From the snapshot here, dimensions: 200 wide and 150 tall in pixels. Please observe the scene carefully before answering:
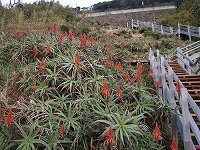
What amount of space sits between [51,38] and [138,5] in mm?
41503

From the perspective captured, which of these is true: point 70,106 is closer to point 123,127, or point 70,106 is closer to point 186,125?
point 123,127

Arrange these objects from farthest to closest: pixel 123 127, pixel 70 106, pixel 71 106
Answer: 1. pixel 71 106
2. pixel 70 106
3. pixel 123 127

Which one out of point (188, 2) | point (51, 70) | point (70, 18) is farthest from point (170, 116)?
point (188, 2)

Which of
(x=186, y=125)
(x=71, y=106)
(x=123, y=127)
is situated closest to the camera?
(x=123, y=127)

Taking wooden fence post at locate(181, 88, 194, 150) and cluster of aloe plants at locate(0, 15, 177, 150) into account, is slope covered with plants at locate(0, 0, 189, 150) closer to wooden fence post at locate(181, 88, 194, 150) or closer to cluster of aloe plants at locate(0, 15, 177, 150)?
cluster of aloe plants at locate(0, 15, 177, 150)

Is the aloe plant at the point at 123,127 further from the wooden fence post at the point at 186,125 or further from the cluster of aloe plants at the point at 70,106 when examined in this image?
the wooden fence post at the point at 186,125

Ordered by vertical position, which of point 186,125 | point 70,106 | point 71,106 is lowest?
point 186,125

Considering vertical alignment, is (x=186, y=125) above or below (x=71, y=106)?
below

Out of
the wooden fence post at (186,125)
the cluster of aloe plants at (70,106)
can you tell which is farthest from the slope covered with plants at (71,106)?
the wooden fence post at (186,125)

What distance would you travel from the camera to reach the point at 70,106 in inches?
124

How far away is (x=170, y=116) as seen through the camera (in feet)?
11.9

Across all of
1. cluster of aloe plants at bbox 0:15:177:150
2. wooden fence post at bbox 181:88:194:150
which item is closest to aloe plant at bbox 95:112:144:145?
cluster of aloe plants at bbox 0:15:177:150

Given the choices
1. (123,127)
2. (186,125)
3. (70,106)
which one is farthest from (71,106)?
(186,125)

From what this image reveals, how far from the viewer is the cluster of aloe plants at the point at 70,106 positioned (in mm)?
2648
